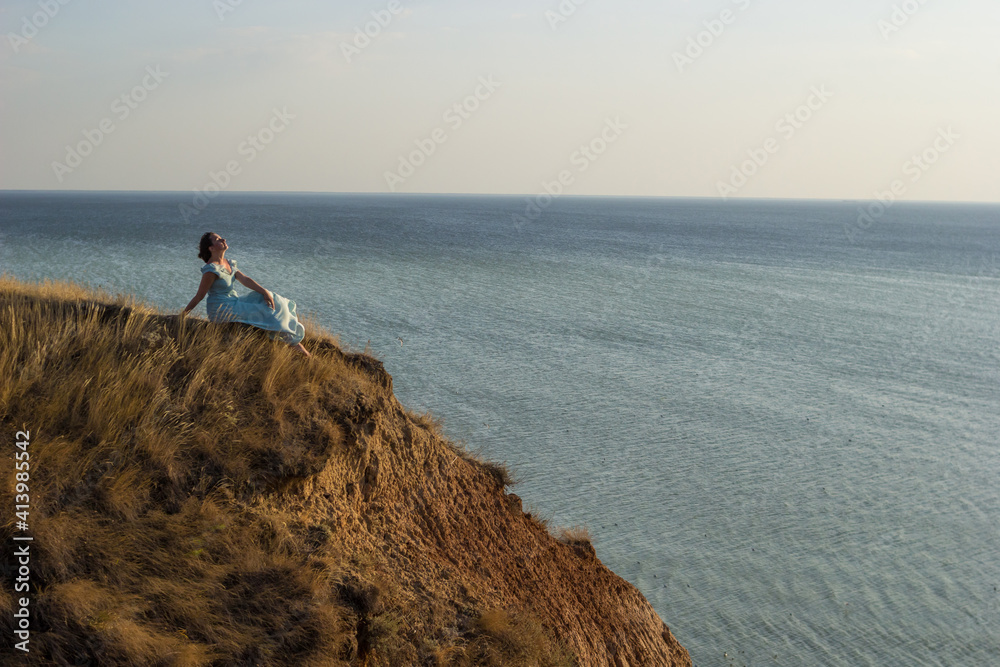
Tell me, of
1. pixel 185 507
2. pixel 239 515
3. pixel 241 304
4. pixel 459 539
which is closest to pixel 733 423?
pixel 459 539

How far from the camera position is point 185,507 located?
6699 mm

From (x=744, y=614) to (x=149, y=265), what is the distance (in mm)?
44203

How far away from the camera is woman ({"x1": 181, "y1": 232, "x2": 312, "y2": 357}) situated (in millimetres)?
8539

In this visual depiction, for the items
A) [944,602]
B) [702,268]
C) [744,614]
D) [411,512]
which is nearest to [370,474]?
[411,512]

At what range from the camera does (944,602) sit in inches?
564

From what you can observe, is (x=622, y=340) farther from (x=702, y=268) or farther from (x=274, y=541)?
(x=702, y=268)

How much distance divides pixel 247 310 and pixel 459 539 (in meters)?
4.03

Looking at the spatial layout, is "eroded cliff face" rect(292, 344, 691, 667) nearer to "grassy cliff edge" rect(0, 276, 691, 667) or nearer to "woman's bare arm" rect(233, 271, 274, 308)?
"grassy cliff edge" rect(0, 276, 691, 667)

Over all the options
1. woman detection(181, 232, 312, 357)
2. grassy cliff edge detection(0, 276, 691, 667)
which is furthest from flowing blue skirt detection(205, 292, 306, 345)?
grassy cliff edge detection(0, 276, 691, 667)

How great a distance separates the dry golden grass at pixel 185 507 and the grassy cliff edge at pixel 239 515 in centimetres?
2

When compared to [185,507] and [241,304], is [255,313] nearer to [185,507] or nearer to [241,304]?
[241,304]

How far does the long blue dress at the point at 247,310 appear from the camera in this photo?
8648 millimetres

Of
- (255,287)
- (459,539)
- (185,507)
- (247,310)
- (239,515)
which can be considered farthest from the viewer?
(459,539)

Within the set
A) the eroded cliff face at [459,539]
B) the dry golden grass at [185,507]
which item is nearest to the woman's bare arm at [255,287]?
the dry golden grass at [185,507]
